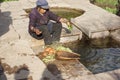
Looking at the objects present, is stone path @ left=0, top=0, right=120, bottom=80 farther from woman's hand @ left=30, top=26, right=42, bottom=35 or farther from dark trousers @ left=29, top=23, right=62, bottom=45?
woman's hand @ left=30, top=26, right=42, bottom=35

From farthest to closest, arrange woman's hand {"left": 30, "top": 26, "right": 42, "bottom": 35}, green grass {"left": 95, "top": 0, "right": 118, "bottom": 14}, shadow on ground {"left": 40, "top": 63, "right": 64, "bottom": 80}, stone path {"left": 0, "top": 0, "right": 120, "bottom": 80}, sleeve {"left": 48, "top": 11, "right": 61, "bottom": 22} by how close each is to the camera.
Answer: green grass {"left": 95, "top": 0, "right": 118, "bottom": 14}
sleeve {"left": 48, "top": 11, "right": 61, "bottom": 22}
woman's hand {"left": 30, "top": 26, "right": 42, "bottom": 35}
stone path {"left": 0, "top": 0, "right": 120, "bottom": 80}
shadow on ground {"left": 40, "top": 63, "right": 64, "bottom": 80}

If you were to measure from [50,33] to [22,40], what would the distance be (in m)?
0.93

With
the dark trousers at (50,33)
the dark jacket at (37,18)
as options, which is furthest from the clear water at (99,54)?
the dark jacket at (37,18)

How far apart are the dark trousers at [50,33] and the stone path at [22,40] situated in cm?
32

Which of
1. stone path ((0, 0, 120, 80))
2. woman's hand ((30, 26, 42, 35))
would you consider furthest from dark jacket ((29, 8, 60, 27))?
stone path ((0, 0, 120, 80))

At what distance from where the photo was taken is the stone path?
5988 millimetres

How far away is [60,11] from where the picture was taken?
10914mm

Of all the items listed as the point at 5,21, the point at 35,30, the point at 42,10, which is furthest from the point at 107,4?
the point at 35,30

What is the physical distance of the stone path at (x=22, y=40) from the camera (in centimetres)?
599

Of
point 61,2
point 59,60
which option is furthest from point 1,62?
point 61,2

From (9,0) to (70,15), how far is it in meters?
3.27

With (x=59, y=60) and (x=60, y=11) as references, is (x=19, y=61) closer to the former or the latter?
(x=59, y=60)

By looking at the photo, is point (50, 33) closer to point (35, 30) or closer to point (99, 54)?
point (35, 30)

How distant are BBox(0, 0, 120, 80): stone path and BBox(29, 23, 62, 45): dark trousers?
1.05ft
